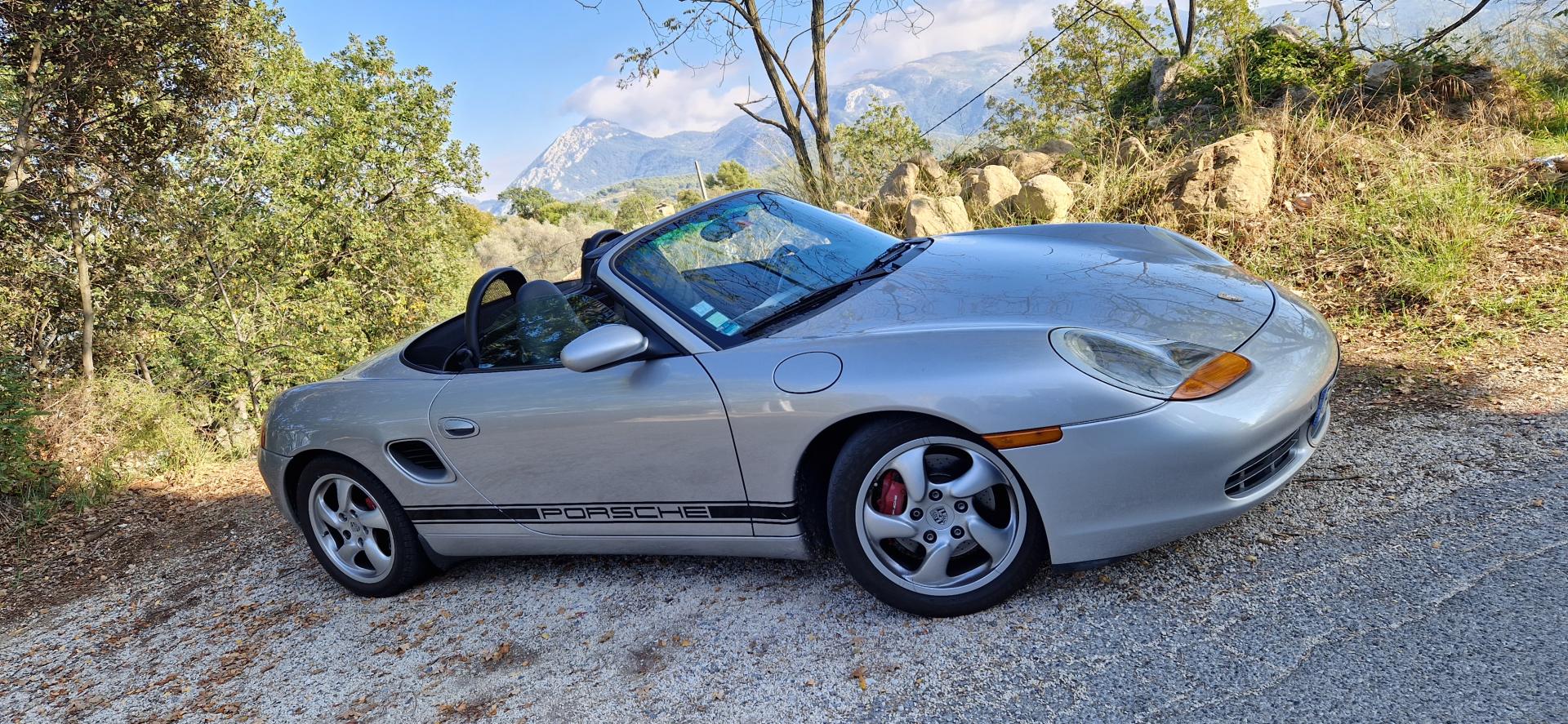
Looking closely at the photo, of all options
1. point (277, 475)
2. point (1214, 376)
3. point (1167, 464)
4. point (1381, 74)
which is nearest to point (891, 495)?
point (1167, 464)

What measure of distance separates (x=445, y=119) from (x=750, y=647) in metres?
16.6

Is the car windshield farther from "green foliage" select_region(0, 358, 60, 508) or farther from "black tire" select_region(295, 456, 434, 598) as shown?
"green foliage" select_region(0, 358, 60, 508)

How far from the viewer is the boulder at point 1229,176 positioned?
645cm

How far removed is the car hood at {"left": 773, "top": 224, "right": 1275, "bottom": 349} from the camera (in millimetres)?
2680

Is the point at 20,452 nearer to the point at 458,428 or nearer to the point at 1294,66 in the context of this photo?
the point at 458,428

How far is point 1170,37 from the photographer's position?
55.0ft

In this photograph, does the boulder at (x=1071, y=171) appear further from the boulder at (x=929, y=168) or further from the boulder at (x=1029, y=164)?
the boulder at (x=929, y=168)

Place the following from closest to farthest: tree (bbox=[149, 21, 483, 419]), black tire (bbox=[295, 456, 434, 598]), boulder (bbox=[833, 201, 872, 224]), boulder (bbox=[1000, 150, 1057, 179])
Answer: black tire (bbox=[295, 456, 434, 598]), boulder (bbox=[833, 201, 872, 224]), boulder (bbox=[1000, 150, 1057, 179]), tree (bbox=[149, 21, 483, 419])

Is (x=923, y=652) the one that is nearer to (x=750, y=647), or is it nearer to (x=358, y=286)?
(x=750, y=647)

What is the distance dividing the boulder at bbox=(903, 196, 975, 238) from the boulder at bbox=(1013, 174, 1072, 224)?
52 centimetres

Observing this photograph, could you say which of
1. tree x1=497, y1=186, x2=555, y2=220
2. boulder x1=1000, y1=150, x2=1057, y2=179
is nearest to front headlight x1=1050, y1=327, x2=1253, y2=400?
boulder x1=1000, y1=150, x2=1057, y2=179

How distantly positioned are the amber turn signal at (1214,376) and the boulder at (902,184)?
237 inches

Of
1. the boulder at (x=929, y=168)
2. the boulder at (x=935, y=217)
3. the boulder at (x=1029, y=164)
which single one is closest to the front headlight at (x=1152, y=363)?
the boulder at (x=935, y=217)

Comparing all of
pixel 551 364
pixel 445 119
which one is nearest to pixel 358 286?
pixel 445 119
